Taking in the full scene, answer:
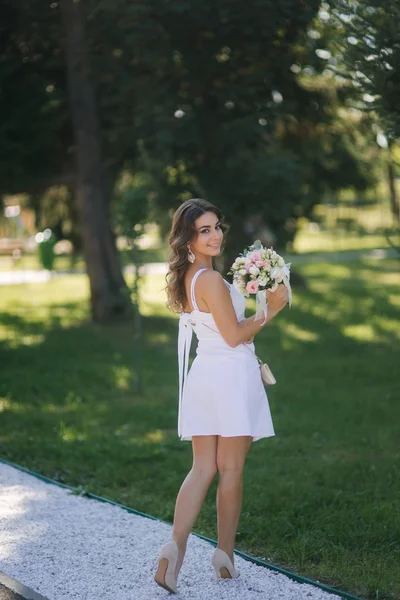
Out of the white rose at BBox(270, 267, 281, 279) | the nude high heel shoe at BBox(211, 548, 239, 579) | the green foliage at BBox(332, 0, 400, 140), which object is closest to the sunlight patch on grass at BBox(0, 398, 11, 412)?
the green foliage at BBox(332, 0, 400, 140)

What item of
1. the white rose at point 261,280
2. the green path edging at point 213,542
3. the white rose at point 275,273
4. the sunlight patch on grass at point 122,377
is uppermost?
the white rose at point 275,273

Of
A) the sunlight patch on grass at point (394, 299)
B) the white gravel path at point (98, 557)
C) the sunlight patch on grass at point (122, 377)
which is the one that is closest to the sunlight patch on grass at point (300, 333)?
the sunlight patch on grass at point (122, 377)

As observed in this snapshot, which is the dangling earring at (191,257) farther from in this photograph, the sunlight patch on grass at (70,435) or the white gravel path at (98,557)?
the sunlight patch on grass at (70,435)

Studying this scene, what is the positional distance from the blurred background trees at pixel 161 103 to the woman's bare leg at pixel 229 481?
20.0 feet

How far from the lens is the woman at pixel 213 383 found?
14.9 ft

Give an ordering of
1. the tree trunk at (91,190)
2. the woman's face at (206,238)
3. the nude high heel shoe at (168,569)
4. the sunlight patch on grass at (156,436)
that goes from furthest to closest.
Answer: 1. the tree trunk at (91,190)
2. the sunlight patch on grass at (156,436)
3. the woman's face at (206,238)
4. the nude high heel shoe at (168,569)

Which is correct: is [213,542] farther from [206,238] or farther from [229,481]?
[206,238]

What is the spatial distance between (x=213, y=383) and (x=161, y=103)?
9.06m

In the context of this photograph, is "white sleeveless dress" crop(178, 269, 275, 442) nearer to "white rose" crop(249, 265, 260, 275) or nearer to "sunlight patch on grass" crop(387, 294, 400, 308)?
"white rose" crop(249, 265, 260, 275)

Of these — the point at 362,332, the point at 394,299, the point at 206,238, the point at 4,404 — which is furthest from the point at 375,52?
the point at 394,299

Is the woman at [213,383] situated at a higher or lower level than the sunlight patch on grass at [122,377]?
higher

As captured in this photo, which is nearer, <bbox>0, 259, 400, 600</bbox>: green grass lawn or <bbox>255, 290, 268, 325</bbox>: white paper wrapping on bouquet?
<bbox>255, 290, 268, 325</bbox>: white paper wrapping on bouquet

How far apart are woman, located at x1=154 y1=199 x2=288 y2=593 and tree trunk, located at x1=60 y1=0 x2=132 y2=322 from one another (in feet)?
35.9

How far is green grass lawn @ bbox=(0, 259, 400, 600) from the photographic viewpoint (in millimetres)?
5770
